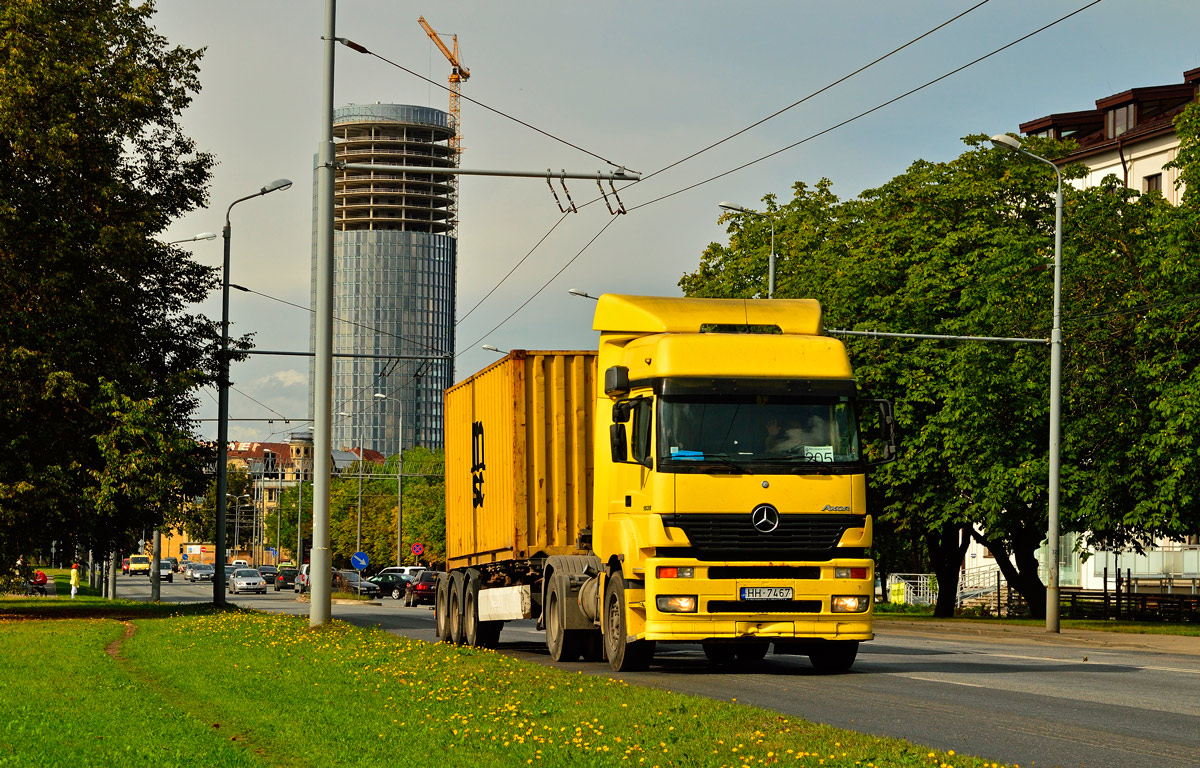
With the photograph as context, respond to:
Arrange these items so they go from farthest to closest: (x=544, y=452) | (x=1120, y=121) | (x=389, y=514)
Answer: (x=389, y=514), (x=1120, y=121), (x=544, y=452)

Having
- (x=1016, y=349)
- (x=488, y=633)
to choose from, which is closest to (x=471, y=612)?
(x=488, y=633)

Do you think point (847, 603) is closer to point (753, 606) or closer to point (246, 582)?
point (753, 606)

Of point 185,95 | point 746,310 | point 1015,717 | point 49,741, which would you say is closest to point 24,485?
point 185,95

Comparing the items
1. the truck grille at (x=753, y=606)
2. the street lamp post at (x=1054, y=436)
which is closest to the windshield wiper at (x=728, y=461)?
the truck grille at (x=753, y=606)

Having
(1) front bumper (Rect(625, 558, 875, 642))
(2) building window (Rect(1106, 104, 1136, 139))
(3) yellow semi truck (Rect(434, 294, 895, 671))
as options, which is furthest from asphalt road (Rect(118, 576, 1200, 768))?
(2) building window (Rect(1106, 104, 1136, 139))

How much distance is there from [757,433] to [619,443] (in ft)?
4.83

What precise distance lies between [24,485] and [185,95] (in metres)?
10.0

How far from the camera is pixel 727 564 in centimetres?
1553

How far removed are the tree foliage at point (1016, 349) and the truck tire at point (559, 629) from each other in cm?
1845

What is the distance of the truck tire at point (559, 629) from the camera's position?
60.2 ft

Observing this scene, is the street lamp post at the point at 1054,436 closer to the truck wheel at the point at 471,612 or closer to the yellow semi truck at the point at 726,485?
the truck wheel at the point at 471,612

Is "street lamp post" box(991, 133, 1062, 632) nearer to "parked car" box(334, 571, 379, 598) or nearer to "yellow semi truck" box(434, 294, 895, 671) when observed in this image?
"yellow semi truck" box(434, 294, 895, 671)

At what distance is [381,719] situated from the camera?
1136cm

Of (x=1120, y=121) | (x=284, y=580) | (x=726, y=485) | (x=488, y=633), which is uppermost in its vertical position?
(x=1120, y=121)
